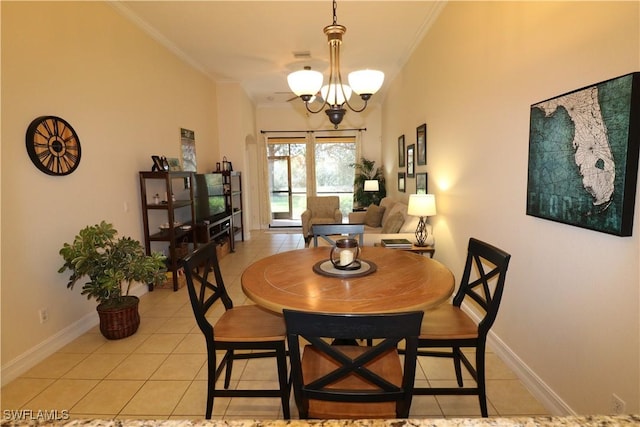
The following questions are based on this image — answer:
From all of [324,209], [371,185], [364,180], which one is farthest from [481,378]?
[364,180]

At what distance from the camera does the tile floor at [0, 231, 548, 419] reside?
2.03 metres

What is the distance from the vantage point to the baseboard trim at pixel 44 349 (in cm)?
234

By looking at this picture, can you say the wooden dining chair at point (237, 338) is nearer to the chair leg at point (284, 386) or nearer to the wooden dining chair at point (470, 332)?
the chair leg at point (284, 386)

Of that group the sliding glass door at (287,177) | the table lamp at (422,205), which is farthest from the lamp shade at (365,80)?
the sliding glass door at (287,177)

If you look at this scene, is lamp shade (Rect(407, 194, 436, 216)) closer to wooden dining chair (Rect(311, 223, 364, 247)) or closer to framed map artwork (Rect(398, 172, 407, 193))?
wooden dining chair (Rect(311, 223, 364, 247))

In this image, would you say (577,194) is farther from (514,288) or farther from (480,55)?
(480,55)

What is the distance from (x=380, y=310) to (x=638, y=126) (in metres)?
1.29

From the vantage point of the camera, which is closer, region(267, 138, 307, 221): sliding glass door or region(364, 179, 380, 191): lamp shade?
region(364, 179, 380, 191): lamp shade

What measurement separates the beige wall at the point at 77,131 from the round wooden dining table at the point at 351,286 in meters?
1.81

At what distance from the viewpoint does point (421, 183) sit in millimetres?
4527

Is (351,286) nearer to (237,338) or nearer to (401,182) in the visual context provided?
(237,338)

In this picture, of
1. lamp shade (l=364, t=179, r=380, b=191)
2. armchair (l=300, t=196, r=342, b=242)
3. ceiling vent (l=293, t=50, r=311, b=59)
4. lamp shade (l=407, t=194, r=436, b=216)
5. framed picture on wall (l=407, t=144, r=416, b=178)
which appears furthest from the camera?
lamp shade (l=364, t=179, r=380, b=191)

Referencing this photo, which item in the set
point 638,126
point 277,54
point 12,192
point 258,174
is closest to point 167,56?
point 277,54

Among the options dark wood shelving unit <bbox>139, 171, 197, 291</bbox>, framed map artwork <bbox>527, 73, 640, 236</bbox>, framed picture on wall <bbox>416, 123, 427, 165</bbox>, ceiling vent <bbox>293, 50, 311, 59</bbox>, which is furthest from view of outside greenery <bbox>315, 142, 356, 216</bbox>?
framed map artwork <bbox>527, 73, 640, 236</bbox>
